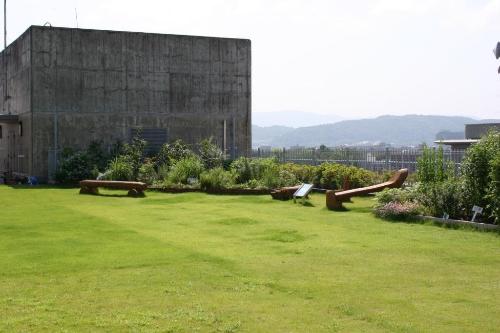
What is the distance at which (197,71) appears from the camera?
34.5m

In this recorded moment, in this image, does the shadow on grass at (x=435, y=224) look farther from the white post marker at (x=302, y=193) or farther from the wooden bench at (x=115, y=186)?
the wooden bench at (x=115, y=186)

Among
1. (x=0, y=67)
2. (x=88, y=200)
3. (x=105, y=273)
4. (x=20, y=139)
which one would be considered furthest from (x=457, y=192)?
(x=0, y=67)

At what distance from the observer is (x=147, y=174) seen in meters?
27.9

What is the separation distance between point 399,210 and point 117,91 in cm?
1971

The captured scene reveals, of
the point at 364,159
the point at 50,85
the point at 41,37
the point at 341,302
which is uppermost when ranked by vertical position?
the point at 41,37

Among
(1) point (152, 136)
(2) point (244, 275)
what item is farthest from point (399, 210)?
(1) point (152, 136)

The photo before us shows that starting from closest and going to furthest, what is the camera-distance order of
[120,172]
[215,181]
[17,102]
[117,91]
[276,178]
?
[215,181] < [276,178] < [120,172] < [117,91] < [17,102]

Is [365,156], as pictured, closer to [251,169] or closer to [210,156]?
[251,169]

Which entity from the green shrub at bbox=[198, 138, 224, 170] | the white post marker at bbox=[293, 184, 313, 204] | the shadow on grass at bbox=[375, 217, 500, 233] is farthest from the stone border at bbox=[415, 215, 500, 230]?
the green shrub at bbox=[198, 138, 224, 170]

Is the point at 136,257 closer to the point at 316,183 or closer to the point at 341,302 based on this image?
the point at 341,302

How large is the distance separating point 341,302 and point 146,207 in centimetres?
1220

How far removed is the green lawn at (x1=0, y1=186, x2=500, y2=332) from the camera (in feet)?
23.3

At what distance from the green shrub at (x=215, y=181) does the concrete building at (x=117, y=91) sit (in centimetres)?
853

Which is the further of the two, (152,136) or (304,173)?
(152,136)
